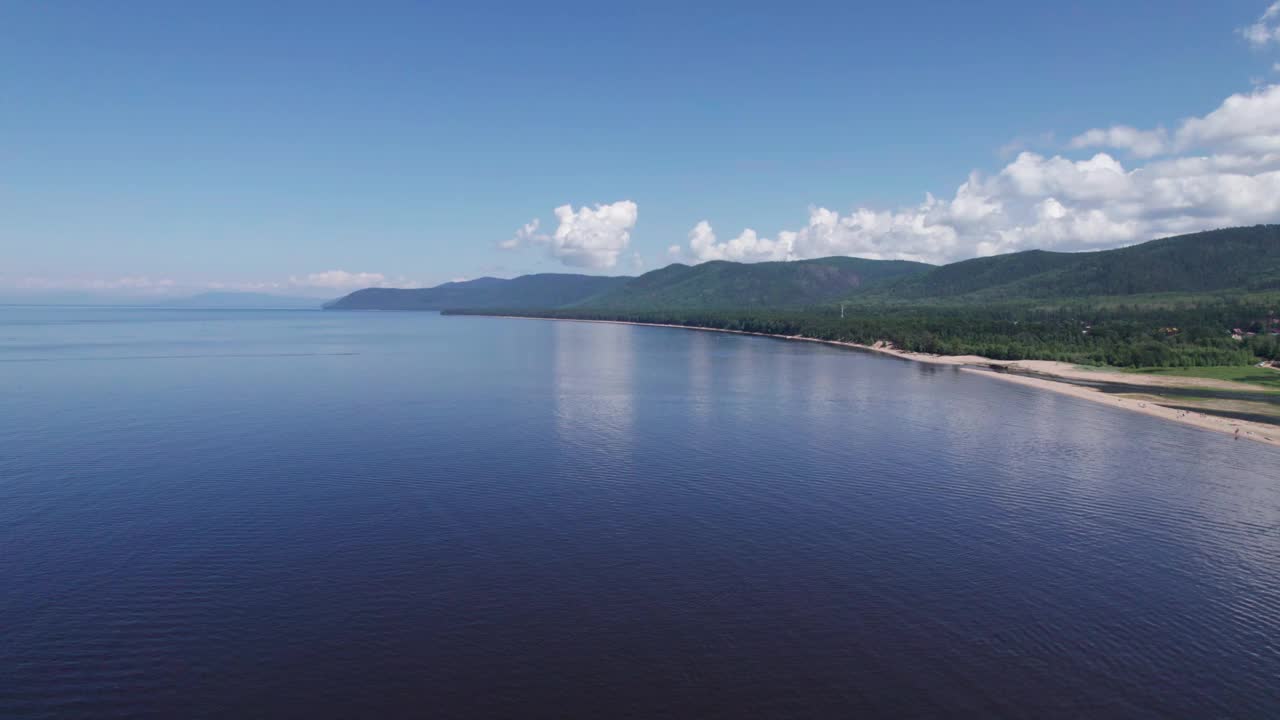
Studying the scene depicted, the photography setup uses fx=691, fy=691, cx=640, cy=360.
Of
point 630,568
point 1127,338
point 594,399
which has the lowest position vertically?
point 630,568

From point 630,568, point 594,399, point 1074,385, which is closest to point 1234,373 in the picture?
point 1074,385

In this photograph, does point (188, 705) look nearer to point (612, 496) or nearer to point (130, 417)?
point (612, 496)

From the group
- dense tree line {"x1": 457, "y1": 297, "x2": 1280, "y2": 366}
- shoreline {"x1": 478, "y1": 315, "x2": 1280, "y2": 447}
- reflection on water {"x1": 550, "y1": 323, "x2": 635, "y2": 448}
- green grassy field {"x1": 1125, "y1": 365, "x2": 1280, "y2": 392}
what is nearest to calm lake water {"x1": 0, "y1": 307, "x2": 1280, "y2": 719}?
reflection on water {"x1": 550, "y1": 323, "x2": 635, "y2": 448}

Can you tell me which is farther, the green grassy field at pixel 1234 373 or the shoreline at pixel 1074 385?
the green grassy field at pixel 1234 373

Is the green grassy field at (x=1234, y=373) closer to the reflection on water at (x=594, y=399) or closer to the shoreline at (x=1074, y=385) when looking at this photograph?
the shoreline at (x=1074, y=385)

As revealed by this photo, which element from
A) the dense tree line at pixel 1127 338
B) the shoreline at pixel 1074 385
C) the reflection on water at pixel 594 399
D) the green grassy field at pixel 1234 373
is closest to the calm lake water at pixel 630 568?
the reflection on water at pixel 594 399

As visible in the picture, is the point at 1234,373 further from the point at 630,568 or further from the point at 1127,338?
the point at 630,568
